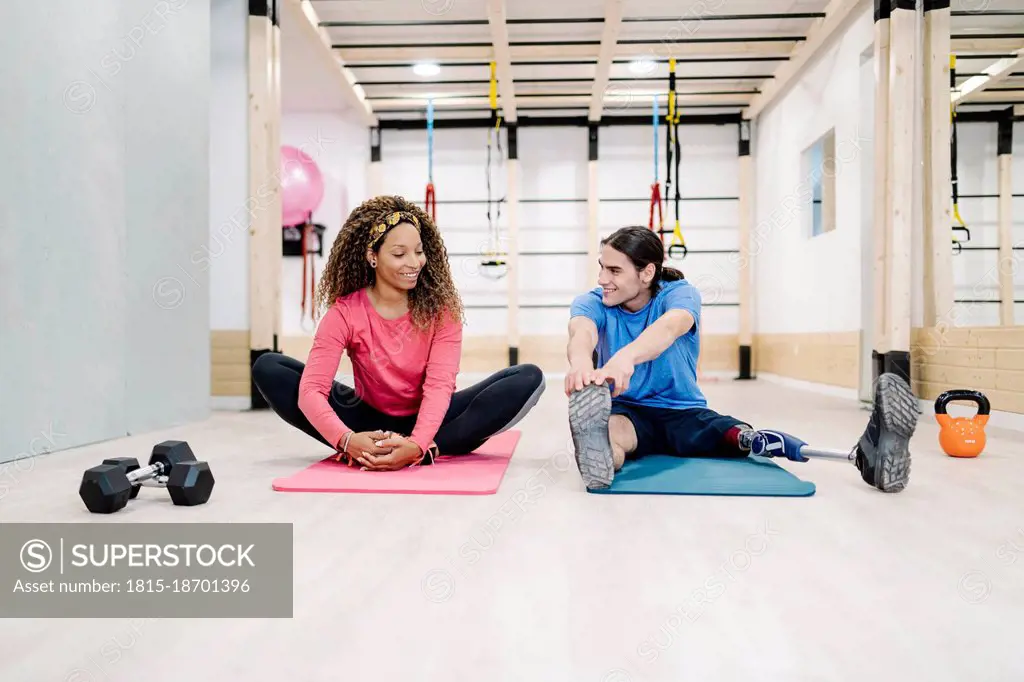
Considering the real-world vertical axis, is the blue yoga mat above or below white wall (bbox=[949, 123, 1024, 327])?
below

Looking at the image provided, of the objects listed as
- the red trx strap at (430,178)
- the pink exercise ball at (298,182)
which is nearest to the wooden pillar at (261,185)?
the red trx strap at (430,178)

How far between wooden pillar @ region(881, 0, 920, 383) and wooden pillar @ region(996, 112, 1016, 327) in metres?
0.40

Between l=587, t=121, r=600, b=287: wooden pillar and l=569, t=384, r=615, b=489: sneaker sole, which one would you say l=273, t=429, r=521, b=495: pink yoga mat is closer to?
l=569, t=384, r=615, b=489: sneaker sole

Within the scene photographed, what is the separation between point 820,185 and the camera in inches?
217

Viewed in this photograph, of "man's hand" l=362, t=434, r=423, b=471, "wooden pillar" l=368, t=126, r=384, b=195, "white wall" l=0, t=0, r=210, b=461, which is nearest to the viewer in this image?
"man's hand" l=362, t=434, r=423, b=471

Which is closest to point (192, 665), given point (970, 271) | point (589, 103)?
point (970, 271)

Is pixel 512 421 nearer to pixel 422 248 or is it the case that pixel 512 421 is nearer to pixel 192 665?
pixel 422 248

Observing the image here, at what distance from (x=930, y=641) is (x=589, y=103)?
620 cm

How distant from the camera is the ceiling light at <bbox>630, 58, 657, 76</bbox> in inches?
222

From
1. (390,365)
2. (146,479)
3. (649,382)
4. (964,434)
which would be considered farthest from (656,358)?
(146,479)

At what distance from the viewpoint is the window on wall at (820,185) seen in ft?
17.1

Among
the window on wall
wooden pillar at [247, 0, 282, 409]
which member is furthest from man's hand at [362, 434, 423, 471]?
the window on wall

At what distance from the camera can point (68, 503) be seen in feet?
5.75

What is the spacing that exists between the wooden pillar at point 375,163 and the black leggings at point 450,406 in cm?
496
